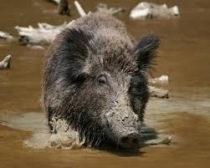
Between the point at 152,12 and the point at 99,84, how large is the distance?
11.4 m

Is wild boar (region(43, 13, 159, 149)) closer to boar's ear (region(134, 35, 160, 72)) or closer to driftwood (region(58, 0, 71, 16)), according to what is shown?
boar's ear (region(134, 35, 160, 72))

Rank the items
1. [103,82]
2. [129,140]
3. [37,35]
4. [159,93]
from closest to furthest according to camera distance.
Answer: [129,140] < [103,82] < [159,93] < [37,35]

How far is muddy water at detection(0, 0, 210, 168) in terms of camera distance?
6.99 m

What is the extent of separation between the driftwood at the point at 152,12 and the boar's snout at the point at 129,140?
38.2ft

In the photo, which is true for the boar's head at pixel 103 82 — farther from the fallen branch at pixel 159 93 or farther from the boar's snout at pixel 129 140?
the fallen branch at pixel 159 93

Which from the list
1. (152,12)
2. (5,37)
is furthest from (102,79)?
(152,12)

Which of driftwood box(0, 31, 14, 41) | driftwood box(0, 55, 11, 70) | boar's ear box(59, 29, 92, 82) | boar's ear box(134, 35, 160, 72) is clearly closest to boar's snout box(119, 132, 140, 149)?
boar's ear box(59, 29, 92, 82)

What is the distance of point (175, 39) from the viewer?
15766mm

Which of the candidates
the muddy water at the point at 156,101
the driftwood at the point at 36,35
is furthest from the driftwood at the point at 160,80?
the driftwood at the point at 36,35

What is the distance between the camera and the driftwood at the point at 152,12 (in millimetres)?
18656

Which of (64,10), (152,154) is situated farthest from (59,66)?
(64,10)

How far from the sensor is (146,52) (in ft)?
26.3

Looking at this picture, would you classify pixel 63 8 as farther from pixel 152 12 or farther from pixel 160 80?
pixel 160 80

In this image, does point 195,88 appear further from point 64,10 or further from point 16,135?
point 64,10
